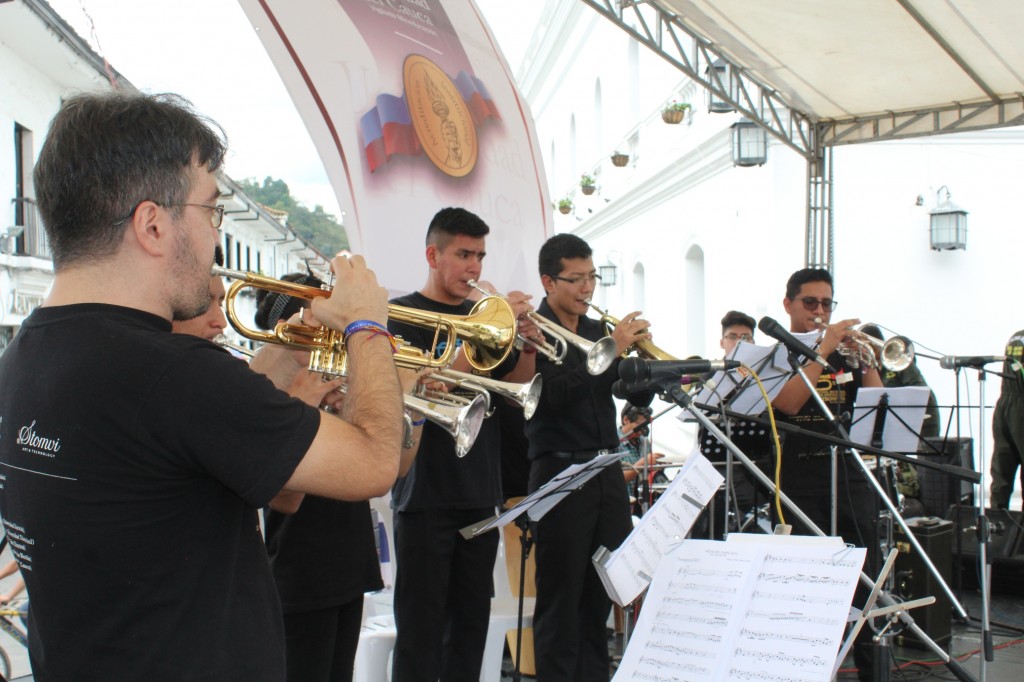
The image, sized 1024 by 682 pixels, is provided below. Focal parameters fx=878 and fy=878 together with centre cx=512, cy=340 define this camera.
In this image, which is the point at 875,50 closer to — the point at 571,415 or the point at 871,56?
the point at 871,56

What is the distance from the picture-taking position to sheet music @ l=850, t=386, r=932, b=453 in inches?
168

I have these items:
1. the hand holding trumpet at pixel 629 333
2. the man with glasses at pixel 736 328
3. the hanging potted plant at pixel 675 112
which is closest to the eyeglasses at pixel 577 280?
the hand holding trumpet at pixel 629 333

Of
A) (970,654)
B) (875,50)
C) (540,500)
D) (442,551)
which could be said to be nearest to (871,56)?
(875,50)

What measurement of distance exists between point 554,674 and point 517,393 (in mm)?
1329

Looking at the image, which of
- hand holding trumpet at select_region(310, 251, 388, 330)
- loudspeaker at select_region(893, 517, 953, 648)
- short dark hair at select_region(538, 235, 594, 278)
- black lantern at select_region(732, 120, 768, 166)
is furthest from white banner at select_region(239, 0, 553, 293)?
black lantern at select_region(732, 120, 768, 166)

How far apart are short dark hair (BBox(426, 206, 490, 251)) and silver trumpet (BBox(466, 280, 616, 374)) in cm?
24

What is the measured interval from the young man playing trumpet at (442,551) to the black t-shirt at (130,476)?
2058 mm

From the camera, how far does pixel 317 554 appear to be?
2736 mm

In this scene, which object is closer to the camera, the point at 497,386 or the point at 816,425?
the point at 497,386

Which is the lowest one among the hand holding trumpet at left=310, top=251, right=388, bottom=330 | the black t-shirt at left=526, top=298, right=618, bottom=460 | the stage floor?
the stage floor

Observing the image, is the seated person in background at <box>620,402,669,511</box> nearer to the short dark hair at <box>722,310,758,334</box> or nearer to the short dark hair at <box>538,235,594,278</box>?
the short dark hair at <box>722,310,758,334</box>

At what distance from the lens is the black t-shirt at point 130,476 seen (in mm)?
1444

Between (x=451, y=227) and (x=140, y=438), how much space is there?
109 inches

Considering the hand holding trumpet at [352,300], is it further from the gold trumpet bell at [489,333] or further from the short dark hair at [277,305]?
the gold trumpet bell at [489,333]
